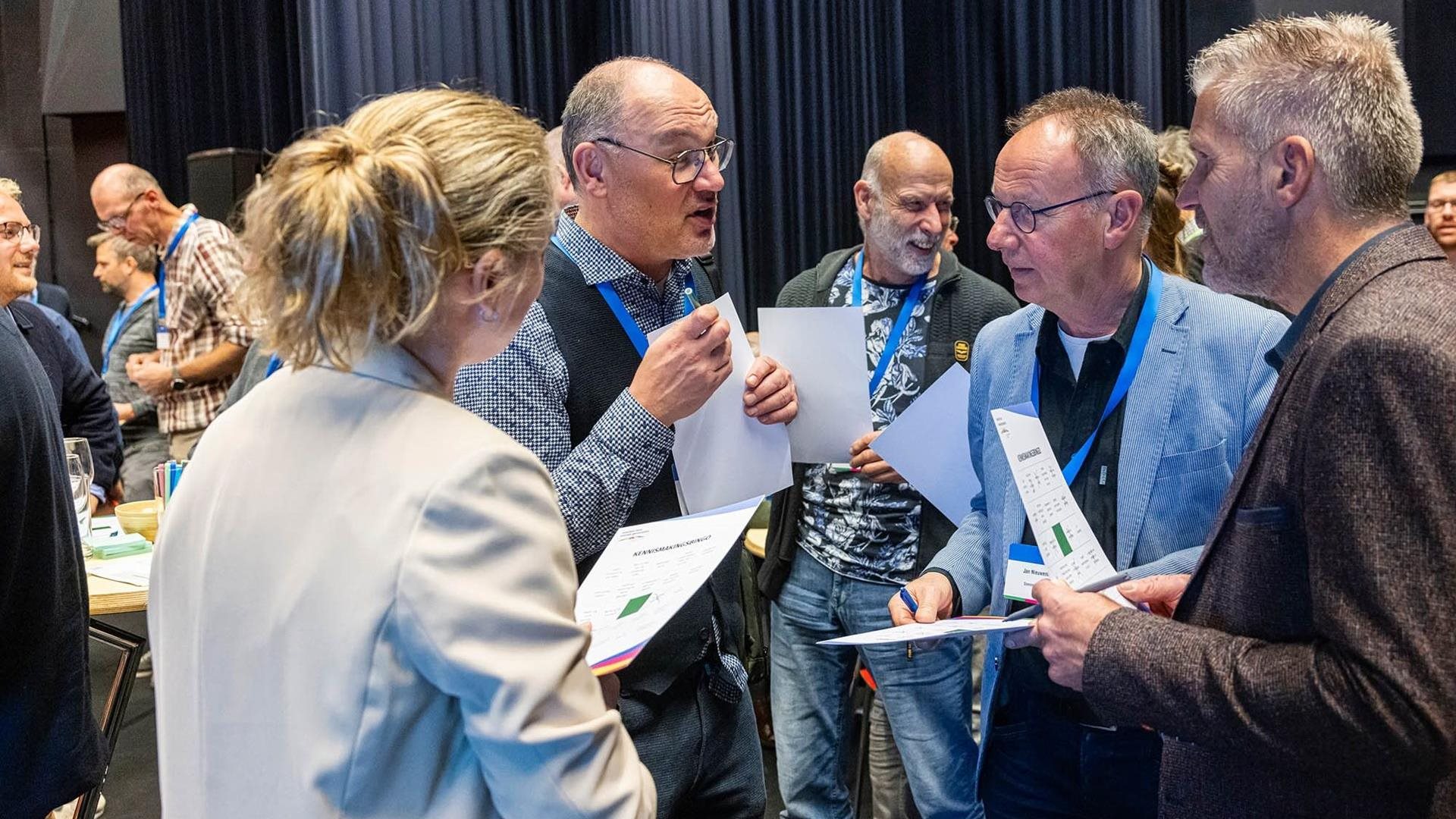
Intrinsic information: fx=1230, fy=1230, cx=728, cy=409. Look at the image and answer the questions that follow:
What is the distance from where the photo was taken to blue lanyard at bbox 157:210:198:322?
4.91m

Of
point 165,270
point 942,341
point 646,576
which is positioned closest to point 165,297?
point 165,270

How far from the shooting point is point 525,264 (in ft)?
3.49

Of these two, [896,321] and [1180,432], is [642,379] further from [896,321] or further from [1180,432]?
[896,321]

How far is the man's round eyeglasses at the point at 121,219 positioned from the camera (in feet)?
17.1

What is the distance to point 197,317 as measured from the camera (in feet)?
16.0

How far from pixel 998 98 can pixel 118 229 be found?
3887 mm

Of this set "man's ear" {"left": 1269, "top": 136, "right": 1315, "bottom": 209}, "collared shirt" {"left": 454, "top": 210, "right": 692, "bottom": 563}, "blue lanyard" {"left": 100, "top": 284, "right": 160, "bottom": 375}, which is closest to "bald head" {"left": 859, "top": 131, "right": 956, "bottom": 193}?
"collared shirt" {"left": 454, "top": 210, "right": 692, "bottom": 563}

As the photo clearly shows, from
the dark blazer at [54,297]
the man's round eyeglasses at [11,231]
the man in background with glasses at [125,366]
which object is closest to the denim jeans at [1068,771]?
the man's round eyeglasses at [11,231]

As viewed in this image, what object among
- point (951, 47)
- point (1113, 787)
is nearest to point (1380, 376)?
point (1113, 787)

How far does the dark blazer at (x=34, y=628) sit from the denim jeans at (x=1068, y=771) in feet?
4.84

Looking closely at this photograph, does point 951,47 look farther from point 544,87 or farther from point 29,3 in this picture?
point 29,3

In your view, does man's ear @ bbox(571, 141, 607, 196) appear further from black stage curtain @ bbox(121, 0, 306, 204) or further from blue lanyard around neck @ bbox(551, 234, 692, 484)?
black stage curtain @ bbox(121, 0, 306, 204)

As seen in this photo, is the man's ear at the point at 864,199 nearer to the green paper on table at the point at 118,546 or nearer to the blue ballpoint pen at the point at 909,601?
the blue ballpoint pen at the point at 909,601

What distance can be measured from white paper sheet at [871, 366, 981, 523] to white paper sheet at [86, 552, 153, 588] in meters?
1.68
